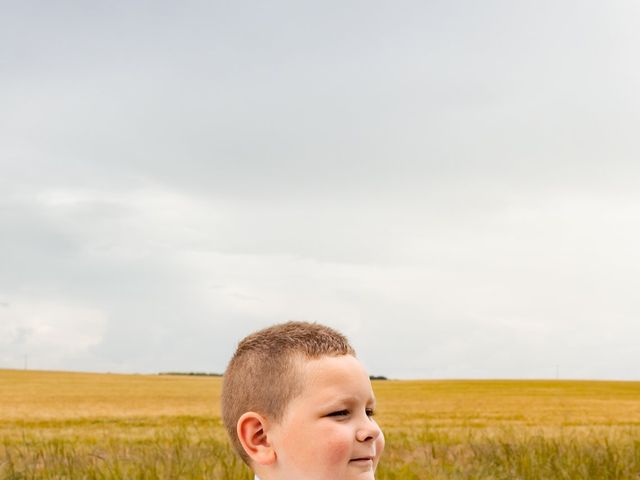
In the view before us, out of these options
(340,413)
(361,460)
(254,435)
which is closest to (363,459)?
(361,460)

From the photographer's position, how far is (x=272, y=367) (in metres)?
2.64

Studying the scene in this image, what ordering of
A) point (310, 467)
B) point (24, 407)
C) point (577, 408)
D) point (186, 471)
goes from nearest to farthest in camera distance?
point (310, 467) → point (186, 471) → point (24, 407) → point (577, 408)

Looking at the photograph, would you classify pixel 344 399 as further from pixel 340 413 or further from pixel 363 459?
pixel 363 459

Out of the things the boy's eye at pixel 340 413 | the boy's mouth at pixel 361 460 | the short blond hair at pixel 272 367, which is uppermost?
the short blond hair at pixel 272 367

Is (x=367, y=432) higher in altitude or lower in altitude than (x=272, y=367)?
lower

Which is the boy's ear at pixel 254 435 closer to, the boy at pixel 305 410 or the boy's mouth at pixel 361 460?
the boy at pixel 305 410

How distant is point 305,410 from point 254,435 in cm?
23

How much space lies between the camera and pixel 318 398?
250 cm

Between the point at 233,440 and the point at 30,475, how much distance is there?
3775mm

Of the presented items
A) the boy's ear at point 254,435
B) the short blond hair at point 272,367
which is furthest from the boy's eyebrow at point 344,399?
the boy's ear at point 254,435

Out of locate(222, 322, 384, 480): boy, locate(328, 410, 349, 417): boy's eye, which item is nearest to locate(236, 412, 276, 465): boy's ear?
locate(222, 322, 384, 480): boy

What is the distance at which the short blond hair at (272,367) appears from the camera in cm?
258

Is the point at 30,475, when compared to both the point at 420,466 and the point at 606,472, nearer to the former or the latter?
the point at 420,466

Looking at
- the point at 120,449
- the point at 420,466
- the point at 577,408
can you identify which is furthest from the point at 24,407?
the point at 420,466
